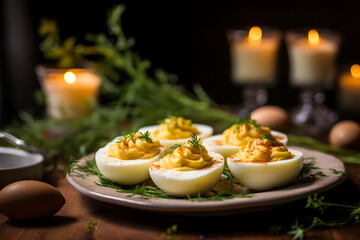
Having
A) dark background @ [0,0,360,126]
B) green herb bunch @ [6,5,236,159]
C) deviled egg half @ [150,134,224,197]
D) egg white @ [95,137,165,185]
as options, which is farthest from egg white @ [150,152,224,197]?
dark background @ [0,0,360,126]

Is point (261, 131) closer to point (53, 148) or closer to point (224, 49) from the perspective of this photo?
point (53, 148)

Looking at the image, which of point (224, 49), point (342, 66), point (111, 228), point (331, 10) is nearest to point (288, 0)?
point (331, 10)

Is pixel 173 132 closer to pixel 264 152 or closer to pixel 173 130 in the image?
pixel 173 130

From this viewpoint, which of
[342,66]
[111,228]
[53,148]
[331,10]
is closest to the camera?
[111,228]

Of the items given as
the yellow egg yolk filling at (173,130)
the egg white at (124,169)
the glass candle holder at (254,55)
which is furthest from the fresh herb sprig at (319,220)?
the glass candle holder at (254,55)

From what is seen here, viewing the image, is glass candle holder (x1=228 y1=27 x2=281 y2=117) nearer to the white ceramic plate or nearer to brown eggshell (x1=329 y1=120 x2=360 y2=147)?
brown eggshell (x1=329 y1=120 x2=360 y2=147)

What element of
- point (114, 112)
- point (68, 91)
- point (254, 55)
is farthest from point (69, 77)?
point (254, 55)
